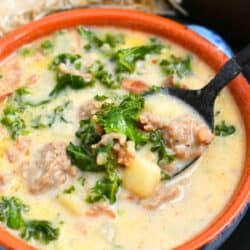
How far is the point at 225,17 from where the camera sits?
120 inches

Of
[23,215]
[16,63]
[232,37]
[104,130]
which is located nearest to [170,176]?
[104,130]

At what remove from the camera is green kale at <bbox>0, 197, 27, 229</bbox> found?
84.4 inches

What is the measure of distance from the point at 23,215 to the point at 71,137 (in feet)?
1.11

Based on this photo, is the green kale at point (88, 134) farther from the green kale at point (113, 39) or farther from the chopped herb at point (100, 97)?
the green kale at point (113, 39)

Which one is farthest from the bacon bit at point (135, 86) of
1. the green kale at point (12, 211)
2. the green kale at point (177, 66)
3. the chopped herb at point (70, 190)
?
the green kale at point (12, 211)

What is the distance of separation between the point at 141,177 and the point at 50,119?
443mm

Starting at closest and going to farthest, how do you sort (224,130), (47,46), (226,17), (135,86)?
(224,130) → (135,86) → (47,46) → (226,17)

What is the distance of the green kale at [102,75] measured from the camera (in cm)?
253

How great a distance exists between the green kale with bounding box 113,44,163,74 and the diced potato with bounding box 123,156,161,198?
0.50 metres

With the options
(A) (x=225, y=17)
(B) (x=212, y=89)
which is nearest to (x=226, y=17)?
(A) (x=225, y=17)

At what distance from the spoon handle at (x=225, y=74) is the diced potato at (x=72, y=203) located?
2.01 feet

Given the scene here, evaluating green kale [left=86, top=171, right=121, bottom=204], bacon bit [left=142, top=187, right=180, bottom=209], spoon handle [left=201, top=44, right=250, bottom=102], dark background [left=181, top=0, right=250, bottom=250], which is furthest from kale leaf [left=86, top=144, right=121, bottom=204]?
dark background [left=181, top=0, right=250, bottom=250]

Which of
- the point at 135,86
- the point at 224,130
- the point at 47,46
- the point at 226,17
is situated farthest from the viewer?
the point at 226,17

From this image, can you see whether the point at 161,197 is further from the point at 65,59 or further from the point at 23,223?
the point at 65,59
